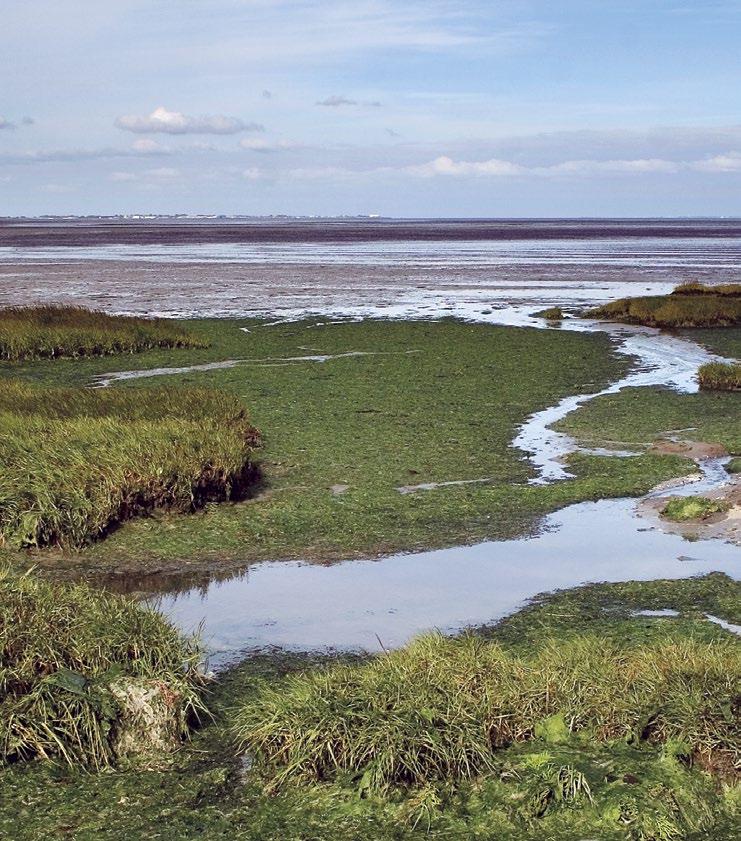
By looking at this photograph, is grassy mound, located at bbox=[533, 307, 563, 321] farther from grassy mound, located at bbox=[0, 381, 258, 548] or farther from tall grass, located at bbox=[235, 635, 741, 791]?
tall grass, located at bbox=[235, 635, 741, 791]

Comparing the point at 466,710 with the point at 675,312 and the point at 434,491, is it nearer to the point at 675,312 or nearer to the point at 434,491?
the point at 434,491

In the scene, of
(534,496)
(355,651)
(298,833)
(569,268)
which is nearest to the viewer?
(298,833)

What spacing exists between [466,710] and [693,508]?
6331 millimetres

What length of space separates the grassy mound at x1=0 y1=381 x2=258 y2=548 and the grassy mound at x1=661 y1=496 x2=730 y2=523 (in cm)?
493

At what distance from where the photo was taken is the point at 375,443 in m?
15.8

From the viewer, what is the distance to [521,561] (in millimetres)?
10906

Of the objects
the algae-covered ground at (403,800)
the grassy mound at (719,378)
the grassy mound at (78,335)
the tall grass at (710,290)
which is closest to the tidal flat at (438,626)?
the algae-covered ground at (403,800)

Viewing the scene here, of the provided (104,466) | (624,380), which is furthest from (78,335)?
(104,466)

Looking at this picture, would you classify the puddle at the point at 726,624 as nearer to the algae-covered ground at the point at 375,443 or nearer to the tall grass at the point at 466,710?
the tall grass at the point at 466,710

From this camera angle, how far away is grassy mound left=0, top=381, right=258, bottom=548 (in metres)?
11.2

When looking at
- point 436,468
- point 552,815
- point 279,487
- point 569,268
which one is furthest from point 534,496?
point 569,268

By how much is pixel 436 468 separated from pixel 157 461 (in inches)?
154

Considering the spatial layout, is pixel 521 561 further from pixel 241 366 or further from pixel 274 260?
pixel 274 260

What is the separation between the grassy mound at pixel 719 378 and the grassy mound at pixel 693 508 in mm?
9279
